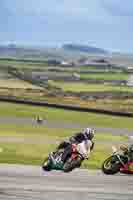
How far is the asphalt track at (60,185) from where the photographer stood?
54.7 ft

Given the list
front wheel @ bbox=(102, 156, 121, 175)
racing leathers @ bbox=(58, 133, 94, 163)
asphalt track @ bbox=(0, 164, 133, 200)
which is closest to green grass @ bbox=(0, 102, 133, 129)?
racing leathers @ bbox=(58, 133, 94, 163)

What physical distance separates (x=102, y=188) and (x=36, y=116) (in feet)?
68.4

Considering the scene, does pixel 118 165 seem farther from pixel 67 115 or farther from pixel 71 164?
pixel 67 115

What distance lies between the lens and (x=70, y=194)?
16906mm

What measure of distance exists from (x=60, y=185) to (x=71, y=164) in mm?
2413

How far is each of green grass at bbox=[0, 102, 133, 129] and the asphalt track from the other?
1708cm

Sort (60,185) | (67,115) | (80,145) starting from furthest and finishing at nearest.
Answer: (67,115) < (80,145) < (60,185)

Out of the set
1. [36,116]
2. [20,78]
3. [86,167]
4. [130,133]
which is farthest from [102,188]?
[20,78]

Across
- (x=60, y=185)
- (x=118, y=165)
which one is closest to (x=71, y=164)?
(x=118, y=165)

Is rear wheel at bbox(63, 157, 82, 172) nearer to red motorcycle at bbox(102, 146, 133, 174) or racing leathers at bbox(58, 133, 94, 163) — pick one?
racing leathers at bbox(58, 133, 94, 163)

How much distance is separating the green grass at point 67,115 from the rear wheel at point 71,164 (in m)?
16.0

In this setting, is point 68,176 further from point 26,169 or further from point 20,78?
point 20,78

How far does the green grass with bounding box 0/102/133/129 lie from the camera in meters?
37.5

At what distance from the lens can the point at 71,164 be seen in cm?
2019
